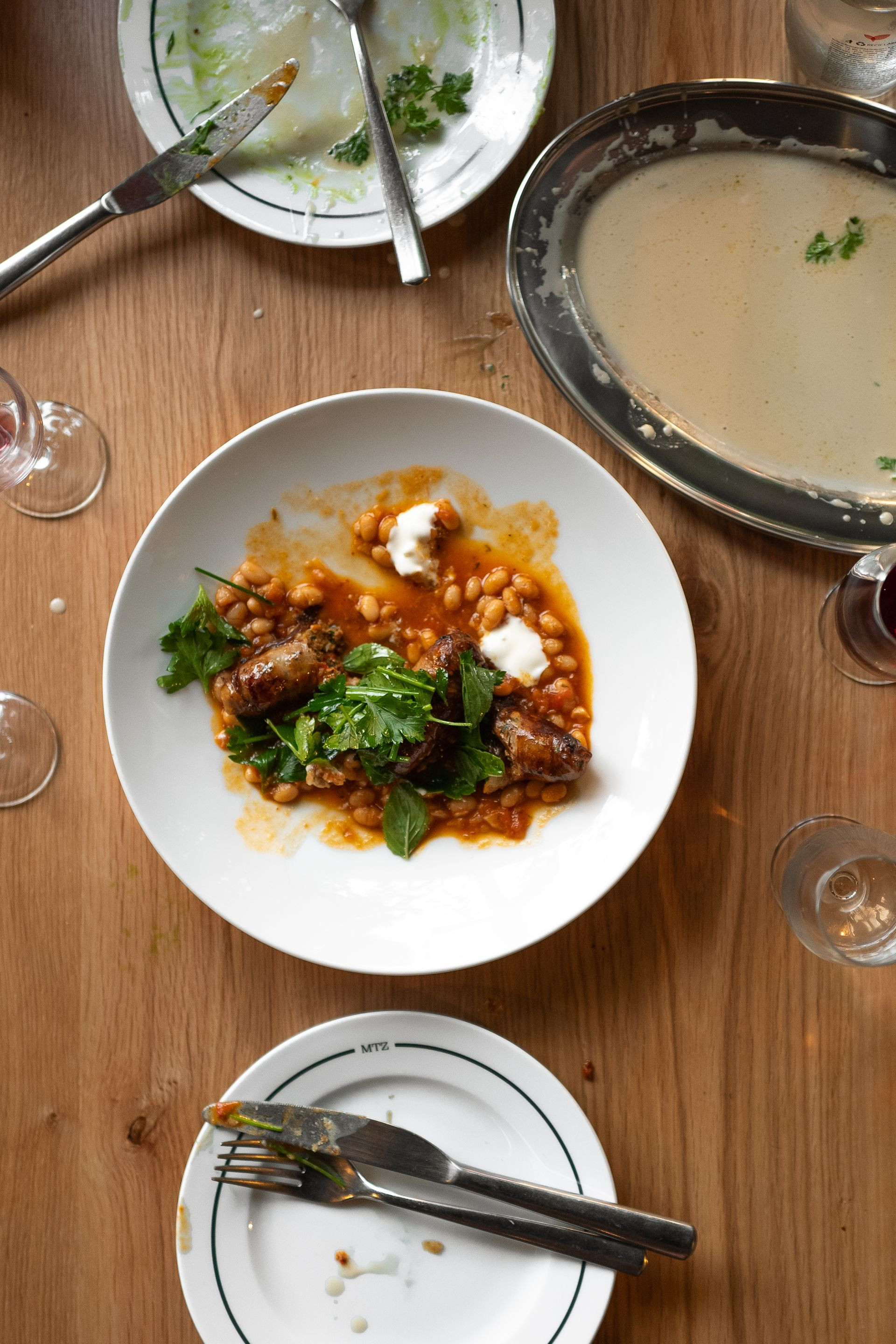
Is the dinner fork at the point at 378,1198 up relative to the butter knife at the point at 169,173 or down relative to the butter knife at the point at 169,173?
→ down

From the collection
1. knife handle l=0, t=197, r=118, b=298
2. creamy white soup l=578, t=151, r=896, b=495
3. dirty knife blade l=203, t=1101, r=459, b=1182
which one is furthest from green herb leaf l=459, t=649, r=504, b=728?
knife handle l=0, t=197, r=118, b=298

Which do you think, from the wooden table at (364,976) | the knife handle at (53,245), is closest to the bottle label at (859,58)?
the wooden table at (364,976)

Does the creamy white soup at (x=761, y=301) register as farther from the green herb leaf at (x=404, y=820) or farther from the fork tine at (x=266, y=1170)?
the fork tine at (x=266, y=1170)

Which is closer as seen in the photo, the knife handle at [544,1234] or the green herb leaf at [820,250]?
the knife handle at [544,1234]

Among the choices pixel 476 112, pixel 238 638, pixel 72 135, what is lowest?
pixel 238 638

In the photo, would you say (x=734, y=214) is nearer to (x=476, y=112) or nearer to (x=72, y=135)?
(x=476, y=112)

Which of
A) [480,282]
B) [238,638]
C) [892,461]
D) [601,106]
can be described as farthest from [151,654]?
[892,461]

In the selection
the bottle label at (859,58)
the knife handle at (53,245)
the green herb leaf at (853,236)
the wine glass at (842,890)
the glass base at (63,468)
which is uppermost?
the knife handle at (53,245)

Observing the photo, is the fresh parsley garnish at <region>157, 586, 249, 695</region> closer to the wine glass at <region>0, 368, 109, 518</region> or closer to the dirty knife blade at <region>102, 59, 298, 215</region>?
the wine glass at <region>0, 368, 109, 518</region>
